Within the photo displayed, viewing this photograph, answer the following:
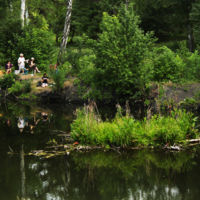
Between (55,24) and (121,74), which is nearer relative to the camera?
(121,74)

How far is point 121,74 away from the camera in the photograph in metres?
17.5

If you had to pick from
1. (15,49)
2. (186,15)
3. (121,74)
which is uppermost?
(186,15)

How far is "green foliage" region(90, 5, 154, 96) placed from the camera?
1733 centimetres

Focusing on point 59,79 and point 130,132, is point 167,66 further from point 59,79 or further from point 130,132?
point 130,132

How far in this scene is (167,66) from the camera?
18.7 metres

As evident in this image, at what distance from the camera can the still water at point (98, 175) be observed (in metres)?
5.59

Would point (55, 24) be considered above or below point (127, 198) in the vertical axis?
above

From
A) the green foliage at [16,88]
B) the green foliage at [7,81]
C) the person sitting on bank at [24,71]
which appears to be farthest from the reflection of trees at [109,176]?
the person sitting on bank at [24,71]

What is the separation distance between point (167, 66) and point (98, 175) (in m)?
13.3

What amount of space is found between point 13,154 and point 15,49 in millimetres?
18468

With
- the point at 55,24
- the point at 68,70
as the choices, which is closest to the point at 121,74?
the point at 68,70

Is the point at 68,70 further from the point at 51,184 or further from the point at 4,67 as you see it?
the point at 51,184

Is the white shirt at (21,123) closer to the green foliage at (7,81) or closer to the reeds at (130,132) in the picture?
the reeds at (130,132)

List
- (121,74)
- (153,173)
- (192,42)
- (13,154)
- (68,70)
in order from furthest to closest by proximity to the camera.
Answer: (192,42), (68,70), (121,74), (13,154), (153,173)
